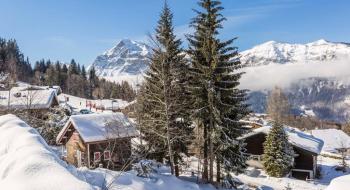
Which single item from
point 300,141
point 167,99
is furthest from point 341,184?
point 300,141

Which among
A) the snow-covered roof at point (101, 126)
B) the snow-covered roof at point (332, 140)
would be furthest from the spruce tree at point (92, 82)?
the snow-covered roof at point (101, 126)

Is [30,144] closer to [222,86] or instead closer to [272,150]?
[222,86]

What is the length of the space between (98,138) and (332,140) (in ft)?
197

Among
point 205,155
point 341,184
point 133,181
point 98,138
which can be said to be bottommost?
point 205,155

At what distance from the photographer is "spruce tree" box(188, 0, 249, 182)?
27812 mm

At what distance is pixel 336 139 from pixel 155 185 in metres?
65.0

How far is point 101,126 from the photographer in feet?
104

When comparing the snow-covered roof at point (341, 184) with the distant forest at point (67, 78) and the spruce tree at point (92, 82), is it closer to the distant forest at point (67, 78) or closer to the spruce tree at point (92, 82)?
the distant forest at point (67, 78)

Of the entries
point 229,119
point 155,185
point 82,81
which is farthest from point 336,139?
point 82,81

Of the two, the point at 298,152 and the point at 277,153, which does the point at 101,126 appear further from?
the point at 298,152

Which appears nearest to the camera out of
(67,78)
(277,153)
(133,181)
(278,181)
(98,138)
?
(133,181)

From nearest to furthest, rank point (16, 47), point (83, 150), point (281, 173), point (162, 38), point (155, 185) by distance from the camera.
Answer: point (155, 185)
point (162, 38)
point (83, 150)
point (281, 173)
point (16, 47)

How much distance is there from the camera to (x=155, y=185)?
Result: 2041 centimetres

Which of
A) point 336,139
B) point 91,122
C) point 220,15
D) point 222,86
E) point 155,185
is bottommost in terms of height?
point 336,139
